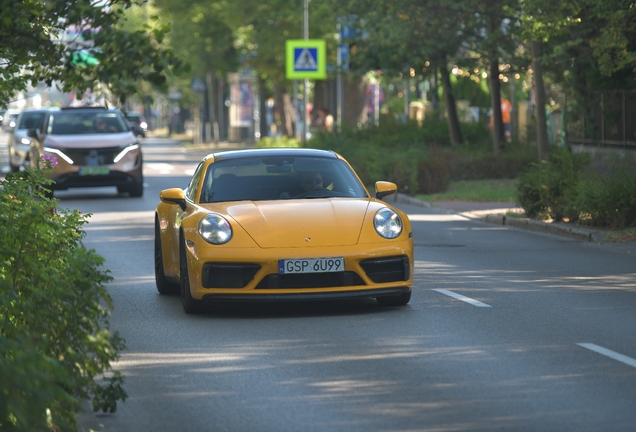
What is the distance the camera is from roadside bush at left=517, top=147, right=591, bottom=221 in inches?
767

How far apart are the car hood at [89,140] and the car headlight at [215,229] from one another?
55.3 ft

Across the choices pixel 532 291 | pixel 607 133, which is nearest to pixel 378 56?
pixel 607 133

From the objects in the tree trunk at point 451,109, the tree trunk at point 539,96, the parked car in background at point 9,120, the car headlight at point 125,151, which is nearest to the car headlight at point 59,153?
the car headlight at point 125,151

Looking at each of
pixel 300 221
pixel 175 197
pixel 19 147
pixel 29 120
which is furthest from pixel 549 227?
pixel 29 120

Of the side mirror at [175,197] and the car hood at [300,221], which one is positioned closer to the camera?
the car hood at [300,221]

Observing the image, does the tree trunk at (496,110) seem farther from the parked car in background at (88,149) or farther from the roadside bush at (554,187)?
the roadside bush at (554,187)

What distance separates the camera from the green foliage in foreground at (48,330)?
4.54m

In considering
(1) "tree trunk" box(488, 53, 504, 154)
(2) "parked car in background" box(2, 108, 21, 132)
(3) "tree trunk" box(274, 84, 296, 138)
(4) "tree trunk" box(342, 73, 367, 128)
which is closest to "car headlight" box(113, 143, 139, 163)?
(2) "parked car in background" box(2, 108, 21, 132)

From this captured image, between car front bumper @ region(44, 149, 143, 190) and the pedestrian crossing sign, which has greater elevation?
the pedestrian crossing sign

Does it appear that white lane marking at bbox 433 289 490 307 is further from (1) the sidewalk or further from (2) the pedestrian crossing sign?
(2) the pedestrian crossing sign

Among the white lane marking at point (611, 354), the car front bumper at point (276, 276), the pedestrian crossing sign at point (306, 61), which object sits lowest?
the white lane marking at point (611, 354)

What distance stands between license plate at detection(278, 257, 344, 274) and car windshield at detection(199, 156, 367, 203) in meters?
1.18

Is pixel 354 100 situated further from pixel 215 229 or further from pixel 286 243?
pixel 286 243

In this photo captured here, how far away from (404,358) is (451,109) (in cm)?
2830
